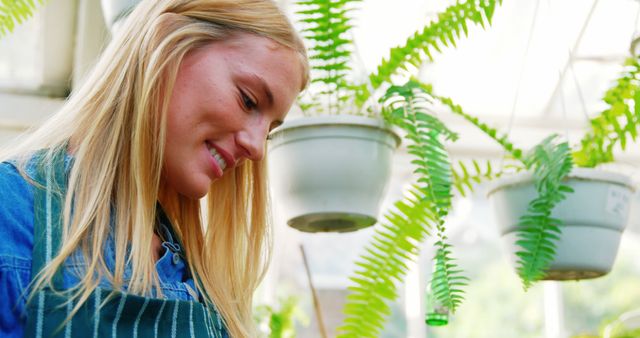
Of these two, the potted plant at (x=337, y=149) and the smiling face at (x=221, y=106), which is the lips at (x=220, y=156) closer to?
the smiling face at (x=221, y=106)

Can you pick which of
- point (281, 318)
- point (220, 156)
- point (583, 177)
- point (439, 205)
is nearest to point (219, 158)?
point (220, 156)

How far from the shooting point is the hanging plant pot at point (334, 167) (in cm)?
195

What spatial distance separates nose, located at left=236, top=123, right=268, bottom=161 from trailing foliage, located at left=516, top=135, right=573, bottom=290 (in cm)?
75

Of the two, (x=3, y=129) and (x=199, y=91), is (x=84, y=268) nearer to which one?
(x=199, y=91)

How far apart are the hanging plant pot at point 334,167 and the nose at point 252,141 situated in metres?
0.65

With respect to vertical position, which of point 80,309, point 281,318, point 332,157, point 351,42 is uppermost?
point 351,42

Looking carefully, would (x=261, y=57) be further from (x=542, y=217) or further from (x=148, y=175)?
(x=542, y=217)

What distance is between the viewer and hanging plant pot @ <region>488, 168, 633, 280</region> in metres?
Answer: 1.98

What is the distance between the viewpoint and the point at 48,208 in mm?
1132

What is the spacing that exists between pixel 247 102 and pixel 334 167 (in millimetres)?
667

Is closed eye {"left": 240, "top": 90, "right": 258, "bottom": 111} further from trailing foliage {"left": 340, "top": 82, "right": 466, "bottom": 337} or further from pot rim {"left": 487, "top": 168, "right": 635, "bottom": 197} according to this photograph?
pot rim {"left": 487, "top": 168, "right": 635, "bottom": 197}

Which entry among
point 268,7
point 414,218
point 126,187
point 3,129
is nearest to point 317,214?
point 414,218

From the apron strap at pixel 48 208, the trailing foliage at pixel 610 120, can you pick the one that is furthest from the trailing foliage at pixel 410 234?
the apron strap at pixel 48 208

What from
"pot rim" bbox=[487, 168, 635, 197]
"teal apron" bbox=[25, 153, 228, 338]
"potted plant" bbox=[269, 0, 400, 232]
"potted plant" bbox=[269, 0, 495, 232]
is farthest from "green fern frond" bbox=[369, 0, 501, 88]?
"teal apron" bbox=[25, 153, 228, 338]
